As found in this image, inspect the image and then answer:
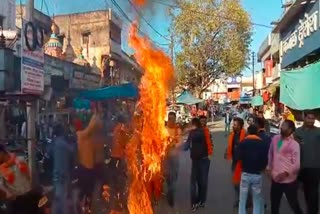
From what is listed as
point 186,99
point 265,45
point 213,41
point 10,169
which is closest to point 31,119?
point 10,169

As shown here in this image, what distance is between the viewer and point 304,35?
1794 centimetres

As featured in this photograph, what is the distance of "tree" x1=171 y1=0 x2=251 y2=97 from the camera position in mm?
34469

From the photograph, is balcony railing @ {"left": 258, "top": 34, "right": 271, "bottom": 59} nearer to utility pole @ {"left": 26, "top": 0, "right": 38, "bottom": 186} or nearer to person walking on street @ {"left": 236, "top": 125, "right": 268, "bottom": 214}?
utility pole @ {"left": 26, "top": 0, "right": 38, "bottom": 186}

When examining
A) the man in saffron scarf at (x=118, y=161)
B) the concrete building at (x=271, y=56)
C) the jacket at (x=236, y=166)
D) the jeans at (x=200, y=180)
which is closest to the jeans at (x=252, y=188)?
the jacket at (x=236, y=166)

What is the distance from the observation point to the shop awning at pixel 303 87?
1189cm

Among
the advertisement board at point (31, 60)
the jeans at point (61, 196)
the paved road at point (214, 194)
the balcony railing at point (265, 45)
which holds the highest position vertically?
the balcony railing at point (265, 45)

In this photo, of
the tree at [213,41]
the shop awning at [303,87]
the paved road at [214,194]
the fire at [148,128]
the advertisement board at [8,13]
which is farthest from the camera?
the tree at [213,41]

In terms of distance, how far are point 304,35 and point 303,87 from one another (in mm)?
5019

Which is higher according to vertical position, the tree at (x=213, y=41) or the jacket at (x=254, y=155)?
the tree at (x=213, y=41)

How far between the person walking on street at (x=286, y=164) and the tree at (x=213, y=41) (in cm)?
2681

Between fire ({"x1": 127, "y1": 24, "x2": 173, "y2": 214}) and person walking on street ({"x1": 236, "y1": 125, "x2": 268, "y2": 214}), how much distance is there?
131cm

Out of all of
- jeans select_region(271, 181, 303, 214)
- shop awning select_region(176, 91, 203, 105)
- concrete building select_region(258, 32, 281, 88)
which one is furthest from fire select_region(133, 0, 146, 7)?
shop awning select_region(176, 91, 203, 105)

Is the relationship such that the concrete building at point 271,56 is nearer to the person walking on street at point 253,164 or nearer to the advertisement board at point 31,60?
the person walking on street at point 253,164

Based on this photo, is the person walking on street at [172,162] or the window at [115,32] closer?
the window at [115,32]
